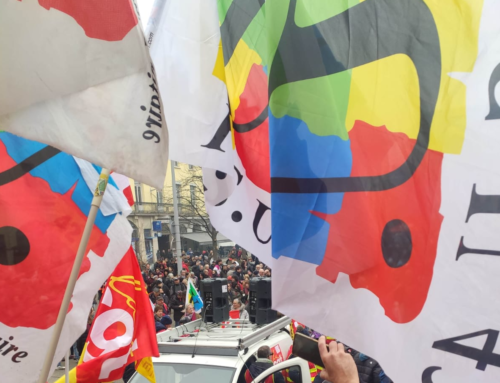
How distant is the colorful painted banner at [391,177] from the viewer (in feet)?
5.51

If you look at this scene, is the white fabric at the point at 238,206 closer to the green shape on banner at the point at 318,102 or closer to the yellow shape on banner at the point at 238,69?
the yellow shape on banner at the point at 238,69

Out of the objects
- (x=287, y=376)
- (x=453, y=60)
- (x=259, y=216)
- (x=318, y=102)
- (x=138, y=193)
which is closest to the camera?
(x=453, y=60)

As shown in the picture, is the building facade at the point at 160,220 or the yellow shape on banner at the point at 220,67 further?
the building facade at the point at 160,220

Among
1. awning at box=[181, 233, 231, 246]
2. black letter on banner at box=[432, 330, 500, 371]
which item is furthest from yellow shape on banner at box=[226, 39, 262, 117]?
Result: awning at box=[181, 233, 231, 246]

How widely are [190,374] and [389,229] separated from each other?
390 centimetres

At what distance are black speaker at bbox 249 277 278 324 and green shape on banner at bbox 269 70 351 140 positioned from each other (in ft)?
18.3

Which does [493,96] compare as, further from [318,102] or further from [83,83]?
[83,83]

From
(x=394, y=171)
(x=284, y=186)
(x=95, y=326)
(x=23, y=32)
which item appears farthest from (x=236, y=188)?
(x=95, y=326)

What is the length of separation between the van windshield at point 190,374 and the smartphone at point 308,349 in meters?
3.00

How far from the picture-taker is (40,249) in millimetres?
2414

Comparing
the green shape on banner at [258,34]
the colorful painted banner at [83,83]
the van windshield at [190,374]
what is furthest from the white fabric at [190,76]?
the van windshield at [190,374]

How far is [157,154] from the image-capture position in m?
2.09

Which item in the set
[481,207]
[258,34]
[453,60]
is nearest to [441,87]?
[453,60]

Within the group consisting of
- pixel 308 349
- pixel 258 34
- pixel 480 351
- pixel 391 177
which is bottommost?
pixel 308 349
